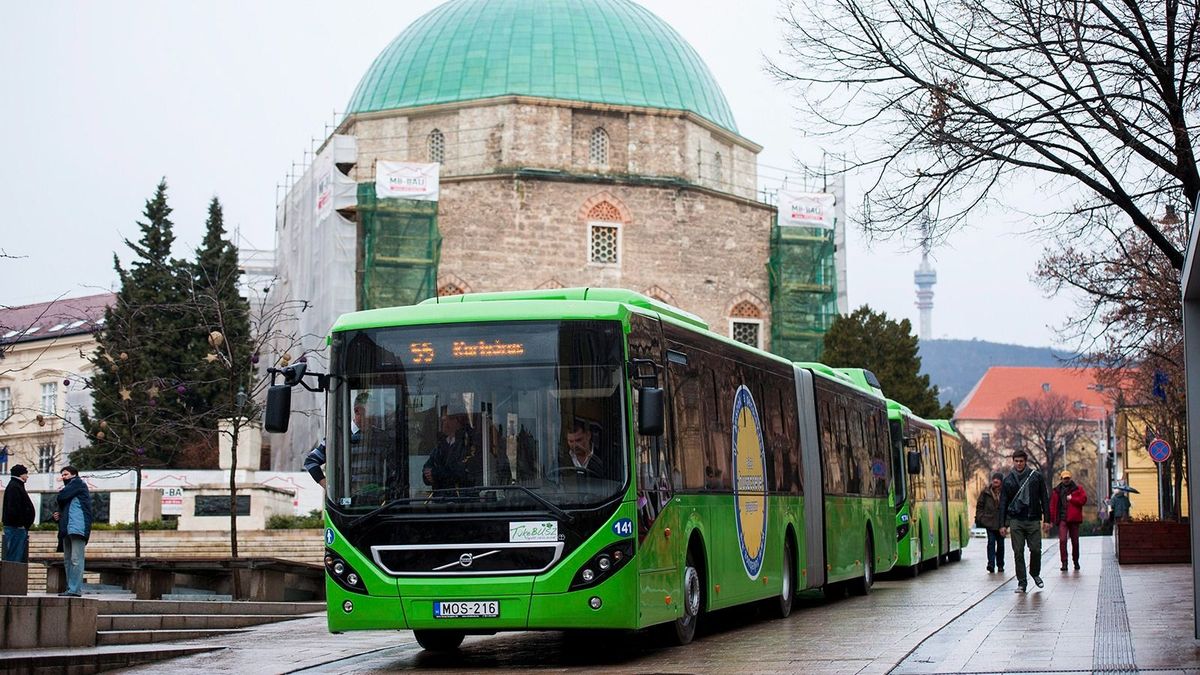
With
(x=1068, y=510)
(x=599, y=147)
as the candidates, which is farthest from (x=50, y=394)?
(x=1068, y=510)

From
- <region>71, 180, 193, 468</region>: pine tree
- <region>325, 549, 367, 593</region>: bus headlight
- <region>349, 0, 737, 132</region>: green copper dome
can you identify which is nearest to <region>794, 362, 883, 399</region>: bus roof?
<region>325, 549, 367, 593</region>: bus headlight

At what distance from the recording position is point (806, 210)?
178 feet

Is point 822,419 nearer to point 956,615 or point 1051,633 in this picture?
point 956,615

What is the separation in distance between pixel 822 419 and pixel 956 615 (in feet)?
11.4

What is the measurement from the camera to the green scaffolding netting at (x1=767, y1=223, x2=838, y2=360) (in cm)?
5356

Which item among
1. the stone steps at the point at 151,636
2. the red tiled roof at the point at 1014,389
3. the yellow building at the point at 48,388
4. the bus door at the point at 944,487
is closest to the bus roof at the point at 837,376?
the bus door at the point at 944,487

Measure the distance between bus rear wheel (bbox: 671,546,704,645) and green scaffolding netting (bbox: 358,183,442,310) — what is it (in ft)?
120

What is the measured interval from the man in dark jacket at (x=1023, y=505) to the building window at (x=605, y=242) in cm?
3505

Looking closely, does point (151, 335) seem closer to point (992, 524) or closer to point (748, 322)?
point (748, 322)

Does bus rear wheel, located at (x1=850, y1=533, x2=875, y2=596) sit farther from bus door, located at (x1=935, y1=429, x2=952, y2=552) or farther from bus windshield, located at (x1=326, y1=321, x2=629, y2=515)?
bus windshield, located at (x1=326, y1=321, x2=629, y2=515)

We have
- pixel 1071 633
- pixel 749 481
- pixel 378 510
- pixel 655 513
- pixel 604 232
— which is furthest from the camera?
pixel 604 232

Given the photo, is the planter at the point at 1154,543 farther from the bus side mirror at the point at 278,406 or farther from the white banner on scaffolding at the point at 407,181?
the white banner on scaffolding at the point at 407,181

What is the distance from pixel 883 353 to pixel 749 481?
37910 mm

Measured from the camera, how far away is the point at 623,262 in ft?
170
